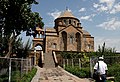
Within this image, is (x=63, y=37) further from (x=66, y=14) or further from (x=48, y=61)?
(x=48, y=61)

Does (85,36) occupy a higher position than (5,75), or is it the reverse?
(85,36)

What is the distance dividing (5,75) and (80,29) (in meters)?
50.4

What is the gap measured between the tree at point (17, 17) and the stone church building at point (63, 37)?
129 feet

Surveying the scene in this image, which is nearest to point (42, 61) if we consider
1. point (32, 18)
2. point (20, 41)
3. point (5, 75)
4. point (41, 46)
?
point (20, 41)

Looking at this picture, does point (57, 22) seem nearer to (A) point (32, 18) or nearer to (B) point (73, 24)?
(B) point (73, 24)

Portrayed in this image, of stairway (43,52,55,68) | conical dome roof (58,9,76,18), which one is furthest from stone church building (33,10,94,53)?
stairway (43,52,55,68)

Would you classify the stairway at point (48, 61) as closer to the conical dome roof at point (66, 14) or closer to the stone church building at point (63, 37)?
the stone church building at point (63, 37)

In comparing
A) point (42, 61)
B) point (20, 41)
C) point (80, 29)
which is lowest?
point (42, 61)

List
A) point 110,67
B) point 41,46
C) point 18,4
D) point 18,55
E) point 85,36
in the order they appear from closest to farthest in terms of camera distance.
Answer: point 18,4 → point 110,67 → point 18,55 → point 41,46 → point 85,36

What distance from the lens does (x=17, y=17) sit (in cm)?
1622

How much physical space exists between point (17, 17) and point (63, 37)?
1734 inches

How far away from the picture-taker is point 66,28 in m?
59.7

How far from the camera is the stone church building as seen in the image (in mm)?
58588

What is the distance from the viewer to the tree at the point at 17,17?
1538 centimetres
